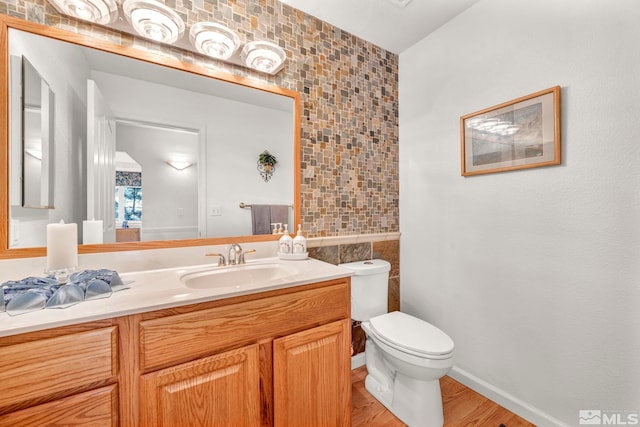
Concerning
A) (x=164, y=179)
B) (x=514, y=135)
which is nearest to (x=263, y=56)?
(x=164, y=179)

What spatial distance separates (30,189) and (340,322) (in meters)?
1.40

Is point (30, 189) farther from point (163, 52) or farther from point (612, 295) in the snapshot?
point (612, 295)

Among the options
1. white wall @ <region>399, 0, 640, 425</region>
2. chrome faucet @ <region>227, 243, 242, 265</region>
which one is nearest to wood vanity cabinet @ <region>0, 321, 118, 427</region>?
chrome faucet @ <region>227, 243, 242, 265</region>

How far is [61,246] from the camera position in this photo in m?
0.91

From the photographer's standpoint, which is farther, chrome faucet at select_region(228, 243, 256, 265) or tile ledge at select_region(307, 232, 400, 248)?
tile ledge at select_region(307, 232, 400, 248)

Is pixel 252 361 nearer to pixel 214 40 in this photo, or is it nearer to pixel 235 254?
pixel 235 254

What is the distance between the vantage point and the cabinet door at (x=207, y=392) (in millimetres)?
804

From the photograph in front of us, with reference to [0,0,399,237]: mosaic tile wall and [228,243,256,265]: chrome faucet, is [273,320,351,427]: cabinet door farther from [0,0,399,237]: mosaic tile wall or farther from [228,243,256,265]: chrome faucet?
[0,0,399,237]: mosaic tile wall

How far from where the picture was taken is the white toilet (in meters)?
1.28

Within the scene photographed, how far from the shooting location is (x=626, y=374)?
110 centimetres

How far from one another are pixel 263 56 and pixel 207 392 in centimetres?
161

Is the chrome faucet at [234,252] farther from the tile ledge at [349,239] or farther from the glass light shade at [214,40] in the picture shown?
the glass light shade at [214,40]

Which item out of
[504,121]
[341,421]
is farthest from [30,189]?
[504,121]

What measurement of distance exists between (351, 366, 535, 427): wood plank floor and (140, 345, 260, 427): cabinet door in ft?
2.63
